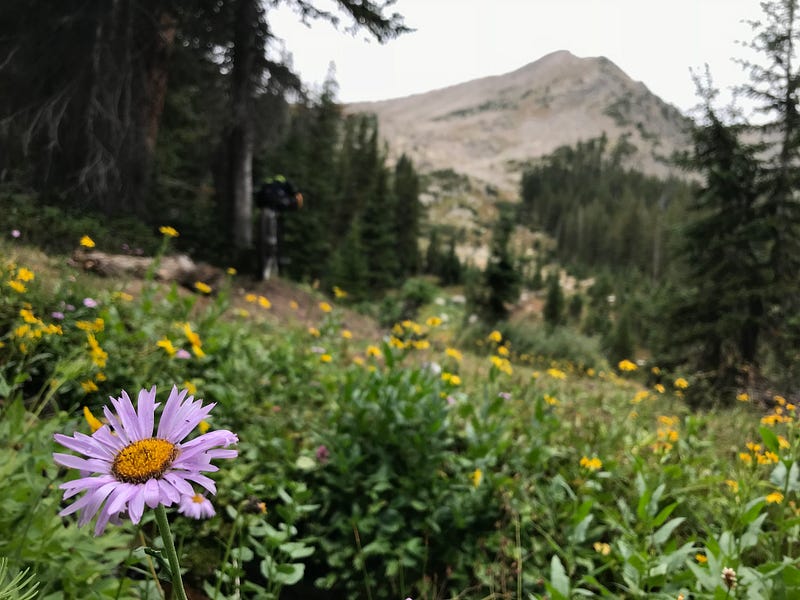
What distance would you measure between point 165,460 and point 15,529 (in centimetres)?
98

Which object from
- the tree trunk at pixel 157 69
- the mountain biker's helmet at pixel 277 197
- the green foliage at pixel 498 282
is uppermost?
the tree trunk at pixel 157 69

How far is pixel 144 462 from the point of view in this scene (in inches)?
23.0

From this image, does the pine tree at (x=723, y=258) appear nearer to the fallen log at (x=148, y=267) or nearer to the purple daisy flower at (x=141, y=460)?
the fallen log at (x=148, y=267)

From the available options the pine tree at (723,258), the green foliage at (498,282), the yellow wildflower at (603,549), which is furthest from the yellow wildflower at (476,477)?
the green foliage at (498,282)

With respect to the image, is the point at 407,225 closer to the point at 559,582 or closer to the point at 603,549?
the point at 603,549

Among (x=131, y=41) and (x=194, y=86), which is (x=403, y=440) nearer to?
(x=131, y=41)

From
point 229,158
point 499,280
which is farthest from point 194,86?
point 499,280

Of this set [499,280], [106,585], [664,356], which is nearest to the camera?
[106,585]

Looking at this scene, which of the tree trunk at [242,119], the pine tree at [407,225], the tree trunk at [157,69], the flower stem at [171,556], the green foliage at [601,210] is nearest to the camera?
the flower stem at [171,556]

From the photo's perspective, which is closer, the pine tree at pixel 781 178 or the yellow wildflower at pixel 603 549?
the yellow wildflower at pixel 603 549

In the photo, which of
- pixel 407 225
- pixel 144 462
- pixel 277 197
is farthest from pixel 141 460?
pixel 407 225

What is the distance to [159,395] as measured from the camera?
2.02 m

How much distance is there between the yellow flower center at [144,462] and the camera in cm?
58

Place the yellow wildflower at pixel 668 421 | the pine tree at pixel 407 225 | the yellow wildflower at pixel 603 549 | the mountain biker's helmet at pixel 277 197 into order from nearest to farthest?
the yellow wildflower at pixel 603 549
the yellow wildflower at pixel 668 421
the mountain biker's helmet at pixel 277 197
the pine tree at pixel 407 225
